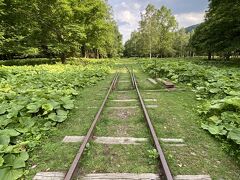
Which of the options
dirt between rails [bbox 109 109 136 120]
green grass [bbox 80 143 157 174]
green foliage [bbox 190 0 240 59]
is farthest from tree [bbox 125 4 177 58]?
green grass [bbox 80 143 157 174]

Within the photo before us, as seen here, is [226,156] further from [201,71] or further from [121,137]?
[201,71]

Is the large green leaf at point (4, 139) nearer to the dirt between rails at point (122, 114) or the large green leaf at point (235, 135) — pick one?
the dirt between rails at point (122, 114)

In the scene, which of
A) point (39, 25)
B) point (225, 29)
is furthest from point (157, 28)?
point (39, 25)

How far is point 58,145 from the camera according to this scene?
461 cm

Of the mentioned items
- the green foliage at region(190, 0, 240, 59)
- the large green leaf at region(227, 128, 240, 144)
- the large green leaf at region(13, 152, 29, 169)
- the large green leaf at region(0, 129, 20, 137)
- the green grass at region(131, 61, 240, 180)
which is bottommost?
the green grass at region(131, 61, 240, 180)

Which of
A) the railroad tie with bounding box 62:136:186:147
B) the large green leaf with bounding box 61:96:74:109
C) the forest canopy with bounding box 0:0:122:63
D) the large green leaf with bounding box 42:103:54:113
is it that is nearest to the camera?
the railroad tie with bounding box 62:136:186:147

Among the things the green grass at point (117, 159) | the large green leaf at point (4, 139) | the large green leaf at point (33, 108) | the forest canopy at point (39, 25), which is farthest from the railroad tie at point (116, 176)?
the forest canopy at point (39, 25)

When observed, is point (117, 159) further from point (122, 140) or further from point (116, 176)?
point (122, 140)

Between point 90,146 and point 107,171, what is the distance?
0.98 m

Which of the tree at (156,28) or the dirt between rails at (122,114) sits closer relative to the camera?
the dirt between rails at (122,114)

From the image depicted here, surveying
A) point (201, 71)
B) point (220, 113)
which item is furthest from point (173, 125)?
point (201, 71)

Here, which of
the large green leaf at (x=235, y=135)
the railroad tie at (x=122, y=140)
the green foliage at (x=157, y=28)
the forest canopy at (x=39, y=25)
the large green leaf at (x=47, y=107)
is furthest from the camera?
the green foliage at (x=157, y=28)

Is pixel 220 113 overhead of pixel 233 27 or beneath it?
beneath

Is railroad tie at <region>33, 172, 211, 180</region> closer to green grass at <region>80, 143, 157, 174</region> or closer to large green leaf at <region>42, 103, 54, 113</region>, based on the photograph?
green grass at <region>80, 143, 157, 174</region>
